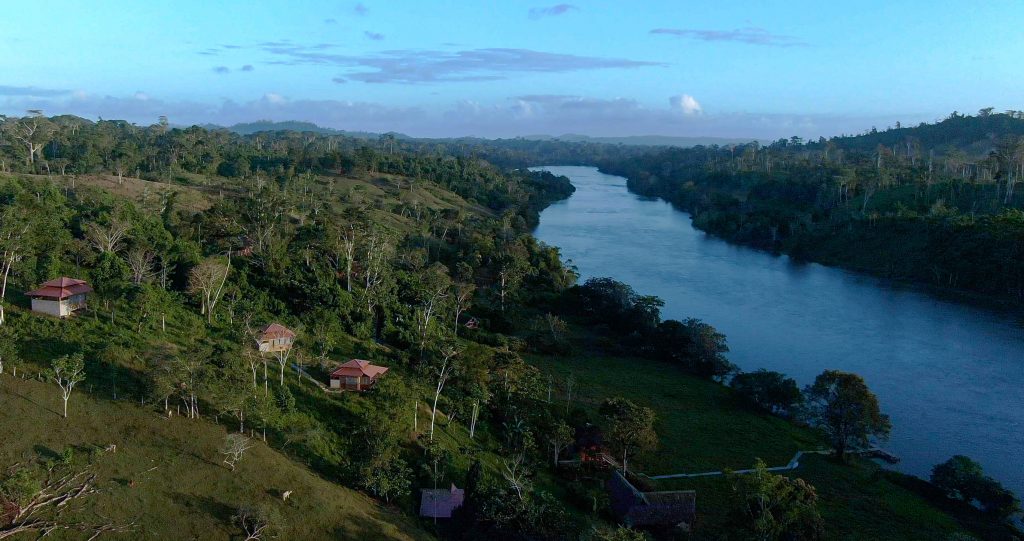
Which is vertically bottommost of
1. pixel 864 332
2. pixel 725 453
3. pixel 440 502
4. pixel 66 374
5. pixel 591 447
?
pixel 725 453


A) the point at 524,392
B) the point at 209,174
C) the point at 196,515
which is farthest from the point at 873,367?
the point at 209,174

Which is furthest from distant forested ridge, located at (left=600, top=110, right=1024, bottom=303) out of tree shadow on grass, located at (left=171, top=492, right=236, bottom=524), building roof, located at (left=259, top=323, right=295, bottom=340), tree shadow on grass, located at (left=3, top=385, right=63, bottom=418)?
tree shadow on grass, located at (left=3, top=385, right=63, bottom=418)

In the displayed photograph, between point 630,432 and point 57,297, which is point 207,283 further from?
point 630,432

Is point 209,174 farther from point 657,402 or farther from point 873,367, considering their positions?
point 873,367

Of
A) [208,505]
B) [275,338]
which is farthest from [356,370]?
Result: [208,505]

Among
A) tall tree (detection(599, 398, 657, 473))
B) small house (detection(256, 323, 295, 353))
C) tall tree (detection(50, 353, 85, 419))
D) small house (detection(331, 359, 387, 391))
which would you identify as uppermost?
tall tree (detection(50, 353, 85, 419))

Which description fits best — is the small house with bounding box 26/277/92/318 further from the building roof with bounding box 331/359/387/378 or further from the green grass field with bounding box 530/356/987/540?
the green grass field with bounding box 530/356/987/540

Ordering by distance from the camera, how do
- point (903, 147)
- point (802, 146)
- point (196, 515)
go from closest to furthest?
1. point (196, 515)
2. point (903, 147)
3. point (802, 146)
